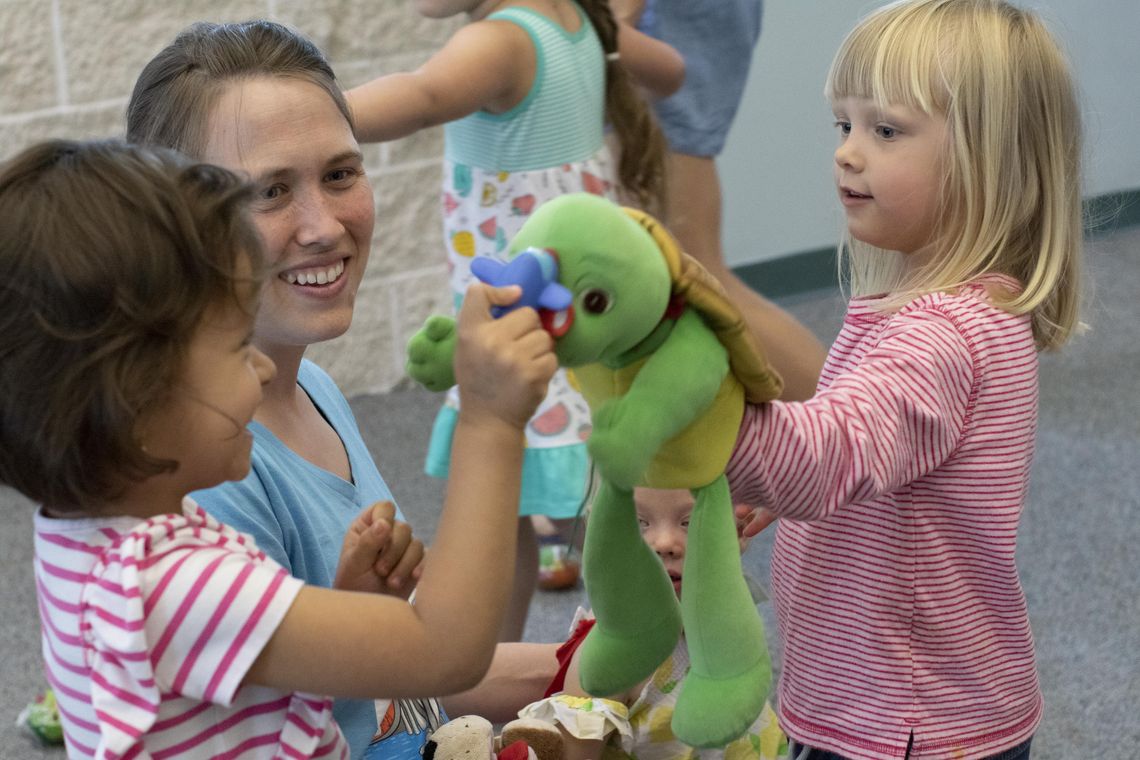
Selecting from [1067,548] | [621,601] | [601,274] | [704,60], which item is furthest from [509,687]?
[704,60]

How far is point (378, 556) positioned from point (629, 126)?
3.87 feet

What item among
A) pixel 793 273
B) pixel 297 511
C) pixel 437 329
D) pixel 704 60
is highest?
pixel 437 329

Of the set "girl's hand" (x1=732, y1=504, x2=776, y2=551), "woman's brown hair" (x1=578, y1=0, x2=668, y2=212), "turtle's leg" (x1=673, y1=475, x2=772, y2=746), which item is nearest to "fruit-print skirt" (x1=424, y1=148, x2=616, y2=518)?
"woman's brown hair" (x1=578, y1=0, x2=668, y2=212)

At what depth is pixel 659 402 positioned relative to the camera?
812 millimetres

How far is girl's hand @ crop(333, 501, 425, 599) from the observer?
1014mm

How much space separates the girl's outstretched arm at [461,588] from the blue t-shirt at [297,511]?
10.4 inches

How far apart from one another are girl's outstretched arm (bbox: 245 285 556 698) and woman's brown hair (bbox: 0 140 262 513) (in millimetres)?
136

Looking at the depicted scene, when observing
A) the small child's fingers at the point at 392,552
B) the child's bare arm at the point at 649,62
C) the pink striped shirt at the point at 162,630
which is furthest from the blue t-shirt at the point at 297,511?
the child's bare arm at the point at 649,62

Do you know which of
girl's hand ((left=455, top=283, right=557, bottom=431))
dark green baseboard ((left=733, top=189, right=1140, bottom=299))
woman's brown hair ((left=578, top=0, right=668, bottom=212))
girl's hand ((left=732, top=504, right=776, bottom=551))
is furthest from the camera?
dark green baseboard ((left=733, top=189, right=1140, bottom=299))

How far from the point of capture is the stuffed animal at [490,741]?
1.16m

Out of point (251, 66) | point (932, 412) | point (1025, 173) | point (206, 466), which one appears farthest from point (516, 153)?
point (206, 466)

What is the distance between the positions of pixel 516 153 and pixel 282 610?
1.26m

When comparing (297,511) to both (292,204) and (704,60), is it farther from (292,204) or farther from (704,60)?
(704,60)

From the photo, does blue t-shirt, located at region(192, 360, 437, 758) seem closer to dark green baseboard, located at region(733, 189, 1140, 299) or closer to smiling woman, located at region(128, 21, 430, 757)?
smiling woman, located at region(128, 21, 430, 757)
